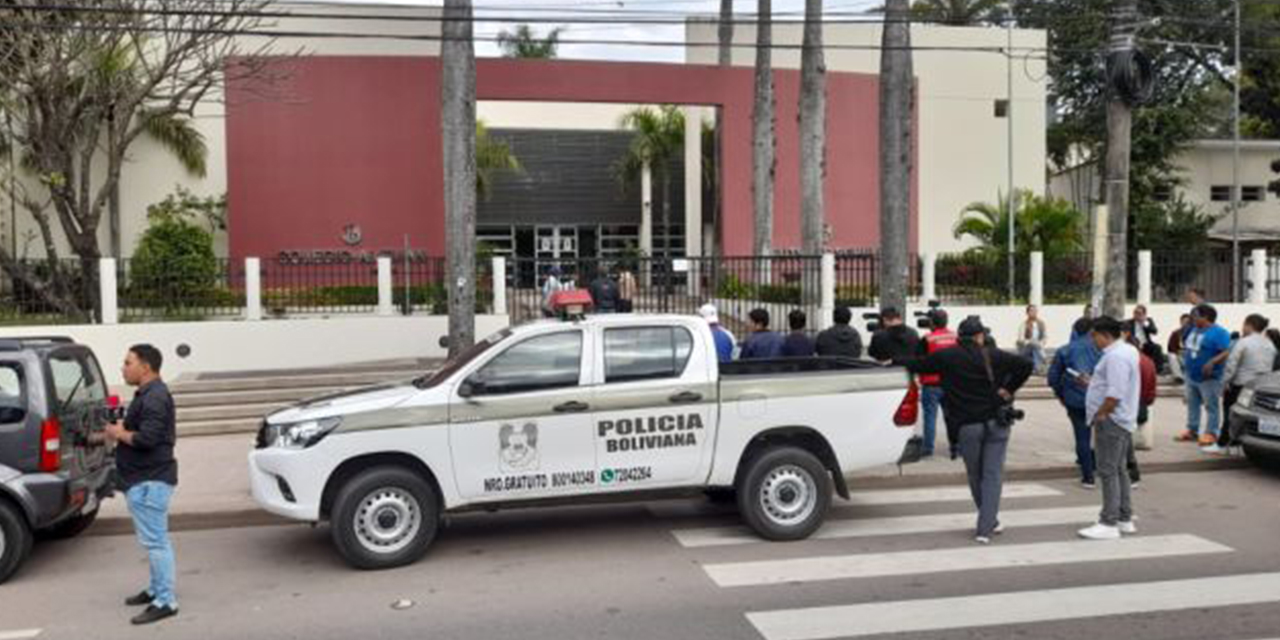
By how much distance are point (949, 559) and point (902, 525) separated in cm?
110

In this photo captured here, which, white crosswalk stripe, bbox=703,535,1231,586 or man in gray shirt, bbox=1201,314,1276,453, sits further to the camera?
man in gray shirt, bbox=1201,314,1276,453

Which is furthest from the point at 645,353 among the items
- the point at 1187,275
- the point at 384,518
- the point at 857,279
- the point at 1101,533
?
the point at 1187,275

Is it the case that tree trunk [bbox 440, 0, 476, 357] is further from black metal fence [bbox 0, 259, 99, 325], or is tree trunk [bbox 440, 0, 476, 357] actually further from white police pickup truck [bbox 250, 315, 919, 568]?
black metal fence [bbox 0, 259, 99, 325]

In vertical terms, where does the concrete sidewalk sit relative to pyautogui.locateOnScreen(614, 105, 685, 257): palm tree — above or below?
below

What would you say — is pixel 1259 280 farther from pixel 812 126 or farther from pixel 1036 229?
pixel 812 126

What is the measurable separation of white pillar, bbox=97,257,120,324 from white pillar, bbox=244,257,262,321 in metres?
1.87

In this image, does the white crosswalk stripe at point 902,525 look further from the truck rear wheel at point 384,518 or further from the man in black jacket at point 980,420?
the truck rear wheel at point 384,518

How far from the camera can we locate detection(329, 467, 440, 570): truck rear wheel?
7.52m

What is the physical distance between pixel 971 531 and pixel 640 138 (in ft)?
96.8

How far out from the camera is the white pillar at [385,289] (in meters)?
17.4

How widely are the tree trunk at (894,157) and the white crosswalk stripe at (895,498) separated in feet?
14.1

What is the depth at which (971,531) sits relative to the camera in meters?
8.62

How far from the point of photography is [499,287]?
17953 millimetres

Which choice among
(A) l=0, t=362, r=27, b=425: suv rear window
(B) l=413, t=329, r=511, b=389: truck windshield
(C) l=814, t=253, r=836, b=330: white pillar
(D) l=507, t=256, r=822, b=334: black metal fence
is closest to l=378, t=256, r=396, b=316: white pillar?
(D) l=507, t=256, r=822, b=334: black metal fence
